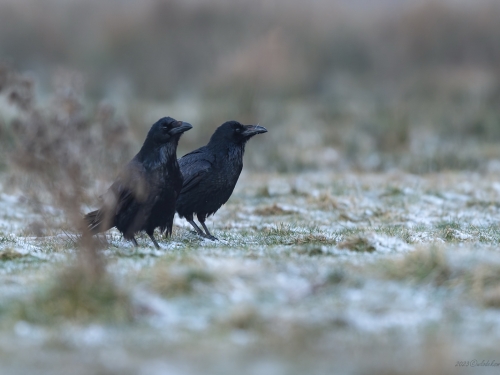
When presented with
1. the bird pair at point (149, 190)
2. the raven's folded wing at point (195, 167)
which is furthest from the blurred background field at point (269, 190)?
the raven's folded wing at point (195, 167)

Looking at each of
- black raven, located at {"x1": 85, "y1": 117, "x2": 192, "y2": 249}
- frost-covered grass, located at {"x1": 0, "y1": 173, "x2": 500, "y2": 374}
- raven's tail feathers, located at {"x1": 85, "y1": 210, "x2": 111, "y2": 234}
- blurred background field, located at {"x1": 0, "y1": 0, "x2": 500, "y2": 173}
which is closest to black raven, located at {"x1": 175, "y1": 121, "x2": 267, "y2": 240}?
black raven, located at {"x1": 85, "y1": 117, "x2": 192, "y2": 249}

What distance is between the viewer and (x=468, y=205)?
11.0 metres

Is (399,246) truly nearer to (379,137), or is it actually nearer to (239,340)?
(239,340)

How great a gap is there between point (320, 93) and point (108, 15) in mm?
6813

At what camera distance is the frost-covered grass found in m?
4.01

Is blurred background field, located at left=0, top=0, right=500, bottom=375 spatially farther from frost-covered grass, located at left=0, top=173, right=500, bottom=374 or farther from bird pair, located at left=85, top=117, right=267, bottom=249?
bird pair, located at left=85, top=117, right=267, bottom=249

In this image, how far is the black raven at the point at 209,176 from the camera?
8617 mm

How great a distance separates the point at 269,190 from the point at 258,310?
7804 millimetres

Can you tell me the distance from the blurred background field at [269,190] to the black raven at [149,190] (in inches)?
13.2

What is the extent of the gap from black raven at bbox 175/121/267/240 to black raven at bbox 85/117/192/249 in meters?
1.03

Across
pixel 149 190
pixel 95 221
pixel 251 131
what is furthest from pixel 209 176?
pixel 95 221

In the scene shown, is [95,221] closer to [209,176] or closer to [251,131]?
[209,176]

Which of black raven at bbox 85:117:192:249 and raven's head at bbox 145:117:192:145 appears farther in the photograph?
raven's head at bbox 145:117:192:145

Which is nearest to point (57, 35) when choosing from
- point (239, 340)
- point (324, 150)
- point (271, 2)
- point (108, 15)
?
point (108, 15)
